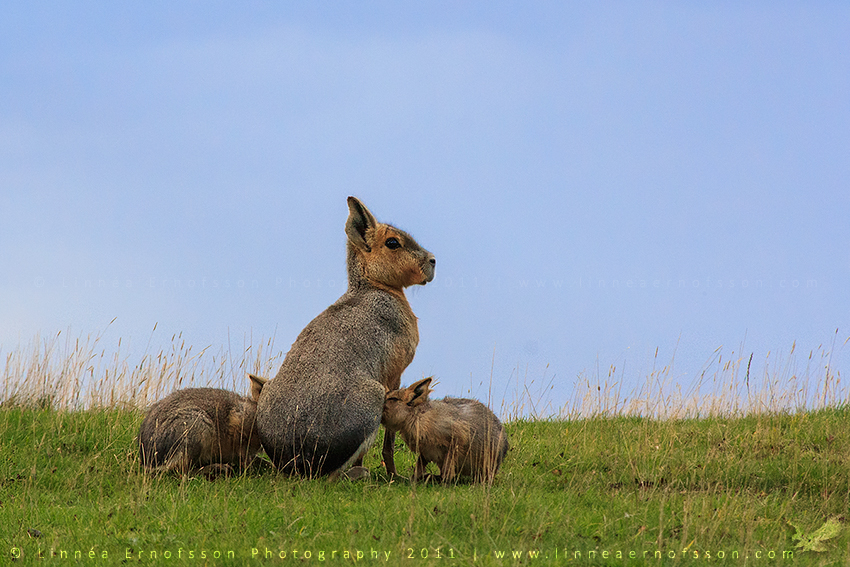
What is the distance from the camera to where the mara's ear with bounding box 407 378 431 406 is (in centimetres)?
934

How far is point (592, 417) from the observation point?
14.8 metres

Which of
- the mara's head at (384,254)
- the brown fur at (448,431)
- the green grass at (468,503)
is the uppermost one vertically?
the mara's head at (384,254)

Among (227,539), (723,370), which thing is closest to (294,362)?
(227,539)

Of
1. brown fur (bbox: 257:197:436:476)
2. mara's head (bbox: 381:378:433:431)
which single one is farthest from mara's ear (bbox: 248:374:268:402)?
mara's head (bbox: 381:378:433:431)

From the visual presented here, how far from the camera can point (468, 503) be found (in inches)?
310

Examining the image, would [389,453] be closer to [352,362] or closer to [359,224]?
[352,362]

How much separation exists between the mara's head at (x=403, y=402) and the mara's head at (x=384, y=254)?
1.74 metres

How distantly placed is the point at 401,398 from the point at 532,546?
2847mm

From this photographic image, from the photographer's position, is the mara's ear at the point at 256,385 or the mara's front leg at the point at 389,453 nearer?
the mara's front leg at the point at 389,453

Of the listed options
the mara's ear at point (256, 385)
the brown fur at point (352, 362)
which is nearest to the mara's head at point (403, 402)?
the brown fur at point (352, 362)

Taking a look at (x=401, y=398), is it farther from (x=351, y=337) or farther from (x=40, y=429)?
(x=40, y=429)

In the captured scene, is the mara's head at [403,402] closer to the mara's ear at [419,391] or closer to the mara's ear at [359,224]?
the mara's ear at [419,391]

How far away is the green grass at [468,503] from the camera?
7.09 metres

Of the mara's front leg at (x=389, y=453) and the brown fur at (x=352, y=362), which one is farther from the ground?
the brown fur at (x=352, y=362)
